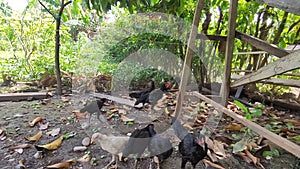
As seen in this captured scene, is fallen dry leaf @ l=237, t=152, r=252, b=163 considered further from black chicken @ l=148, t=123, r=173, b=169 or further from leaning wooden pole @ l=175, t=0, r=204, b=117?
leaning wooden pole @ l=175, t=0, r=204, b=117

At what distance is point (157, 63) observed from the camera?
3.40 metres

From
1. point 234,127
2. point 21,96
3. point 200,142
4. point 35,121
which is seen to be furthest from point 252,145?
point 21,96

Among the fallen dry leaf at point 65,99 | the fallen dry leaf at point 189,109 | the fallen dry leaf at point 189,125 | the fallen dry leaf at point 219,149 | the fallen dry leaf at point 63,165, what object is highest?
the fallen dry leaf at point 65,99

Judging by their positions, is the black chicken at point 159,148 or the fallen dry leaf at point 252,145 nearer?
the black chicken at point 159,148

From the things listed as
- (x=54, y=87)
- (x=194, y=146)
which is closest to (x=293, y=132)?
(x=194, y=146)

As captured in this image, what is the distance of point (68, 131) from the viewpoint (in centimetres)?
180

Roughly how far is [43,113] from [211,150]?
1810 mm

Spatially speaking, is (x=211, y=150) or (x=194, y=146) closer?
(x=194, y=146)

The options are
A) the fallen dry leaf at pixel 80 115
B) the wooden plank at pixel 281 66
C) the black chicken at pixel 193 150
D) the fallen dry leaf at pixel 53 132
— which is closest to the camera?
the wooden plank at pixel 281 66

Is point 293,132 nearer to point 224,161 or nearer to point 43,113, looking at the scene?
point 224,161

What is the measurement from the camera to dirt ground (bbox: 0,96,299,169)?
1334 mm

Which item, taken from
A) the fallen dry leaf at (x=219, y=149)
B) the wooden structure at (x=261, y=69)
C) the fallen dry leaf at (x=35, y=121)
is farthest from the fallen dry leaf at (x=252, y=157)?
the fallen dry leaf at (x=35, y=121)

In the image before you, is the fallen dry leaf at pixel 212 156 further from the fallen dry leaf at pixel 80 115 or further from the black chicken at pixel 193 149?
the fallen dry leaf at pixel 80 115

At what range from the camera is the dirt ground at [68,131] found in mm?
1334
